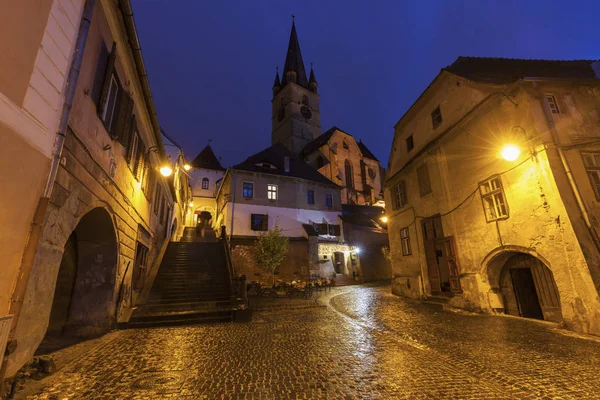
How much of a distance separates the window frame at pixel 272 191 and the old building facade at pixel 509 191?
13.6 meters

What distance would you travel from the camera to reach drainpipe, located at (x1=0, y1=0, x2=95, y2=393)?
3.39 meters

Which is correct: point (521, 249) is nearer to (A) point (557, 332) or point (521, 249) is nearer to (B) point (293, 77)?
(A) point (557, 332)

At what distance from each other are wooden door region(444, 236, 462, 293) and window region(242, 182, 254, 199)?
17.0 metres

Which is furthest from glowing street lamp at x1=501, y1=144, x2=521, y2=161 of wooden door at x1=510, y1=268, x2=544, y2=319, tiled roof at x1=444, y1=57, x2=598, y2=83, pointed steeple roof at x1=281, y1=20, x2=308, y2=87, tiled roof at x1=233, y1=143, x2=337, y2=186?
pointed steeple roof at x1=281, y1=20, x2=308, y2=87

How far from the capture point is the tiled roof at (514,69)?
10.8m

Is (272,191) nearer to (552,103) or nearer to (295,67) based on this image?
(552,103)

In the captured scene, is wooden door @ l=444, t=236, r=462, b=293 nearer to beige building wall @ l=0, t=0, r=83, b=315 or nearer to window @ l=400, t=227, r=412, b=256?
window @ l=400, t=227, r=412, b=256

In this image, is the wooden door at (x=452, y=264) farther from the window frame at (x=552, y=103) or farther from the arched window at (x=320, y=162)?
the arched window at (x=320, y=162)

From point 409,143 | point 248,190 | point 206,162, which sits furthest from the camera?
point 206,162

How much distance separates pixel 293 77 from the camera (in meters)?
57.7

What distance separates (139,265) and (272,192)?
15.4 m

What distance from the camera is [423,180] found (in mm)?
13758

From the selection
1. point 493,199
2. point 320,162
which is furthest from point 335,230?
point 320,162

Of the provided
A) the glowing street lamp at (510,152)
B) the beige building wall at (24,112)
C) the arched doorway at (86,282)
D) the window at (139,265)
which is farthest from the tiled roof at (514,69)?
the window at (139,265)
